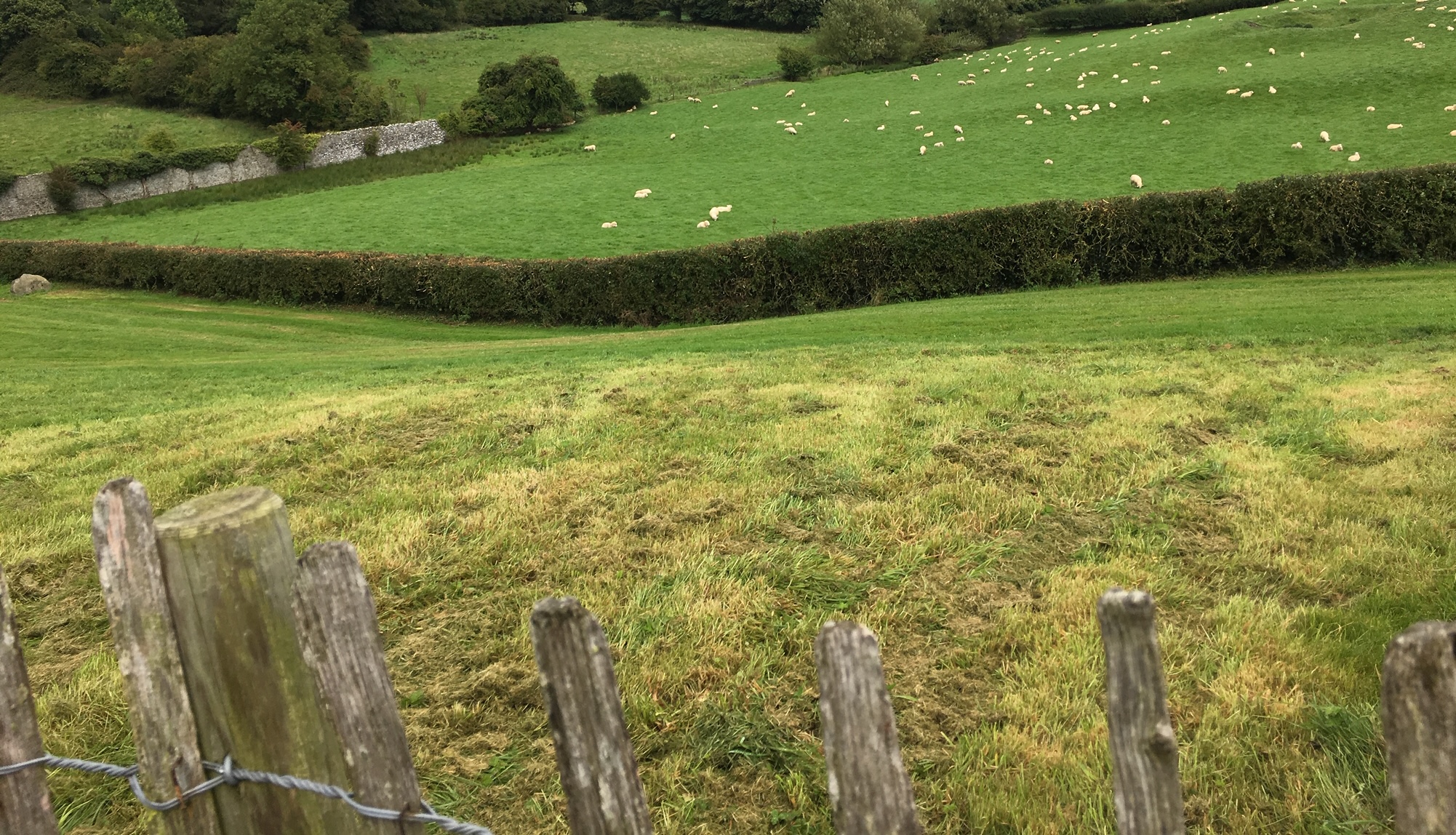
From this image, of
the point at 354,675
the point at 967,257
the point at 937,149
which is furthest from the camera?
the point at 937,149

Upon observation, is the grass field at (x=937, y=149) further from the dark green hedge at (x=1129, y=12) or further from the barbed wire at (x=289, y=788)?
the barbed wire at (x=289, y=788)

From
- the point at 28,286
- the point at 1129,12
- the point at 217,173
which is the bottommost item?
the point at 28,286

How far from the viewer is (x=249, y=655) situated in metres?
1.72

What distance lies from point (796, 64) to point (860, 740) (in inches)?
2260

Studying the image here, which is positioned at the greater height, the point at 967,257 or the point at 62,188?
the point at 62,188

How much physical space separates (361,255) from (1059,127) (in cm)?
2894

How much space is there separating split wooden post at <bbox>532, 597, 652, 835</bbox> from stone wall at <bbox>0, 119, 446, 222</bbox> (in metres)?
52.3

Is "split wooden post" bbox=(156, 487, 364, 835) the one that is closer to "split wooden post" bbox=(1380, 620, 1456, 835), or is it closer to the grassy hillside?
"split wooden post" bbox=(1380, 620, 1456, 835)

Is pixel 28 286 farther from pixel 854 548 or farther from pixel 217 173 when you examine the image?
pixel 854 548

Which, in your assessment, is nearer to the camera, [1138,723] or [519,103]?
[1138,723]

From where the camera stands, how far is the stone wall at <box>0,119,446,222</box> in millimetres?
42094

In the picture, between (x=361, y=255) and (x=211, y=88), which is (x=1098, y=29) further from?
(x=211, y=88)

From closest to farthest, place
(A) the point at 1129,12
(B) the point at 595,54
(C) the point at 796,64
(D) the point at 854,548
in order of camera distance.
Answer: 1. (D) the point at 854,548
2. (C) the point at 796,64
3. (A) the point at 1129,12
4. (B) the point at 595,54

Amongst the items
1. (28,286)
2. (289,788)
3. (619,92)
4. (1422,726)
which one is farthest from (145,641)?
(619,92)
